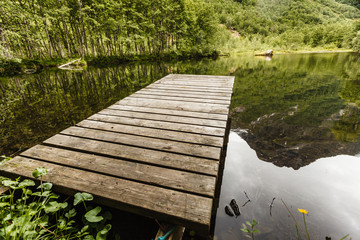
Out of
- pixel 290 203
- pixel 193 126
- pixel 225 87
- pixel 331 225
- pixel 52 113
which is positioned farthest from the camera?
pixel 225 87

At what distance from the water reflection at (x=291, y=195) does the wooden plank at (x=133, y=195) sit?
859 mm

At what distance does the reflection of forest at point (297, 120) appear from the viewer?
3.54 m

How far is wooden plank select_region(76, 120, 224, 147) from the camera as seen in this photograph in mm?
2299

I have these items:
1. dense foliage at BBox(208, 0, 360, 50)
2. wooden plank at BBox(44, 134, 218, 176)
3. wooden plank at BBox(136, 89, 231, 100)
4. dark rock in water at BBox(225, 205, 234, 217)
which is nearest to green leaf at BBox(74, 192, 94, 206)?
wooden plank at BBox(44, 134, 218, 176)

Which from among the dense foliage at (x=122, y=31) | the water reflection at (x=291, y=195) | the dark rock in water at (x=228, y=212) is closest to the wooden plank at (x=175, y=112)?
the water reflection at (x=291, y=195)

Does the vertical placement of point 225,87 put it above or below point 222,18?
below

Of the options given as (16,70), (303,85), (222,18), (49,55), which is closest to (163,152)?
(303,85)

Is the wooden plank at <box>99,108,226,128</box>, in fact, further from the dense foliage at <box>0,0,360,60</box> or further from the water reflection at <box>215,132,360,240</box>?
the dense foliage at <box>0,0,360,60</box>

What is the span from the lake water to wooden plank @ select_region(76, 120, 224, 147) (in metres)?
0.82

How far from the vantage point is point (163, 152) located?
6.79ft

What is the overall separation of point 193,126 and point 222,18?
80.6 metres

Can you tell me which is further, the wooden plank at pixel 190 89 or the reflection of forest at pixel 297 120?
the wooden plank at pixel 190 89

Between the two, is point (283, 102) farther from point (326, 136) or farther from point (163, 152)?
point (163, 152)

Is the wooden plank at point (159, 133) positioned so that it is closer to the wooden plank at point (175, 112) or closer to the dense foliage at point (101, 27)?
the wooden plank at point (175, 112)
